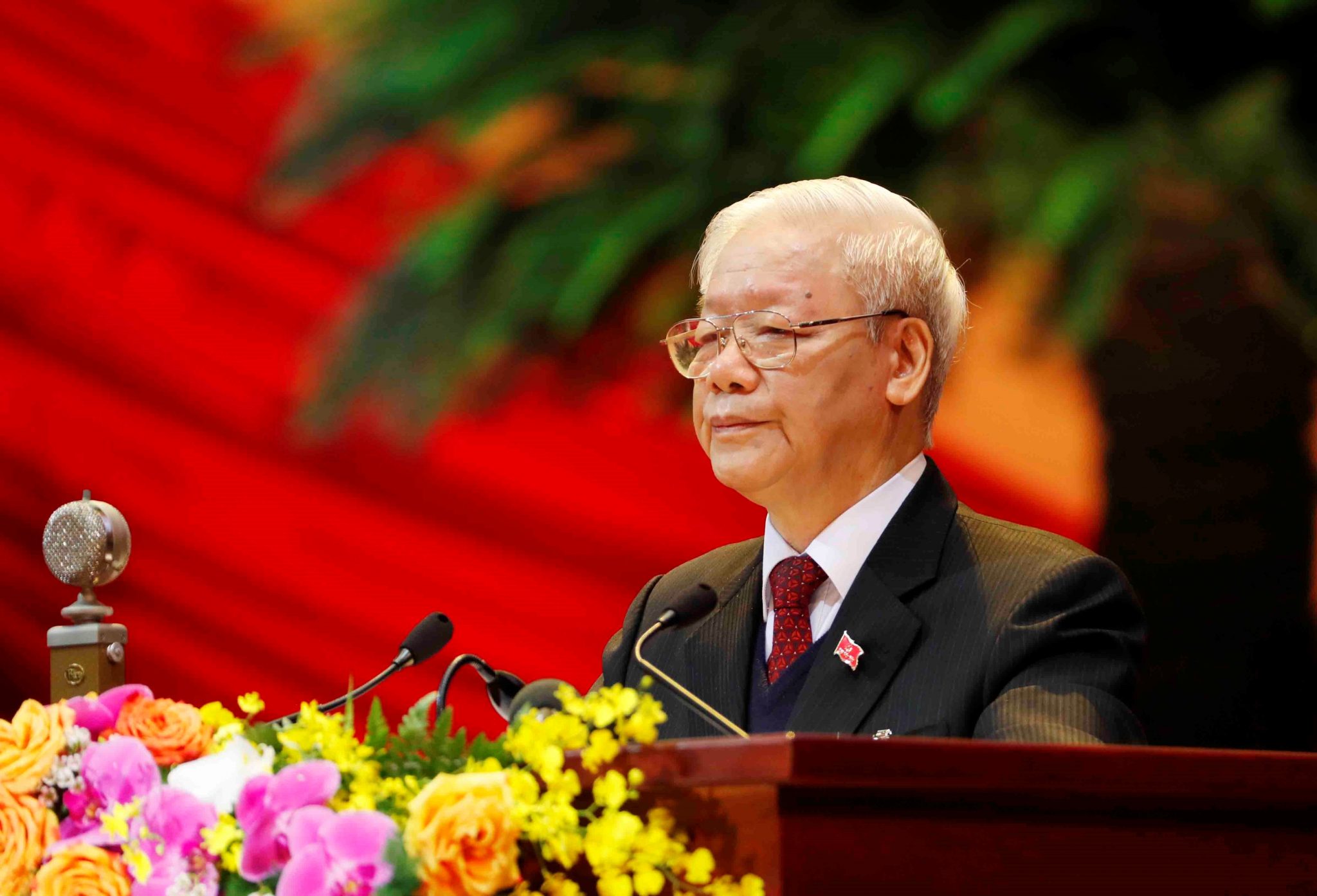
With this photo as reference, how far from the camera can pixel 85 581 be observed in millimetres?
1887

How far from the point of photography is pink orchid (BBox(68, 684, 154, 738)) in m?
1.46

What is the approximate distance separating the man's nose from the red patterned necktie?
25cm

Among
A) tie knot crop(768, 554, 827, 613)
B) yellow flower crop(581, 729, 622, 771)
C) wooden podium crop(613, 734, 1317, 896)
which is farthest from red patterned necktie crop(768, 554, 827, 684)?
yellow flower crop(581, 729, 622, 771)

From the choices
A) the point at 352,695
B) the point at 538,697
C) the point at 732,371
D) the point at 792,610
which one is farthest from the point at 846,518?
the point at 352,695

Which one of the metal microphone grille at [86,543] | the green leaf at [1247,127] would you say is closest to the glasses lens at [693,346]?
the metal microphone grille at [86,543]

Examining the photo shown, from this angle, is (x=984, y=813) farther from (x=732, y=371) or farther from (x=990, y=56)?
(x=990, y=56)

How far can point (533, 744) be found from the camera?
1199 millimetres

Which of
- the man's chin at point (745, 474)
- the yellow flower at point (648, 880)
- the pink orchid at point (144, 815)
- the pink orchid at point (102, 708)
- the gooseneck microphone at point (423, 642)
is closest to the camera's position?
the yellow flower at point (648, 880)

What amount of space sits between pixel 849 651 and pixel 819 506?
29cm

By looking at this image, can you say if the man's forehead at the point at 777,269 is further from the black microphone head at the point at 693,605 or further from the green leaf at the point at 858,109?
the green leaf at the point at 858,109

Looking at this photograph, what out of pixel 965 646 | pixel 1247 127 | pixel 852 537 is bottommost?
pixel 965 646

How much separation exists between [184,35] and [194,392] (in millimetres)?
842

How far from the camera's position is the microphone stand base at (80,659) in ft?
6.13

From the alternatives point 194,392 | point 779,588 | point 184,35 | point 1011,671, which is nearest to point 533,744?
point 1011,671
